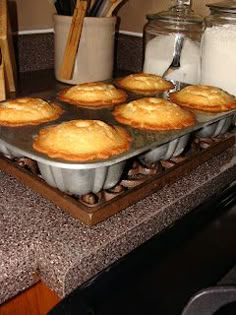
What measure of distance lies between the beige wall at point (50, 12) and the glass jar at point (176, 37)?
0.70 ft

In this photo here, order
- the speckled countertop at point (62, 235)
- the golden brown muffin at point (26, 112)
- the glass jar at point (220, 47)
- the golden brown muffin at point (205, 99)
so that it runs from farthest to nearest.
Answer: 1. the glass jar at point (220, 47)
2. the golden brown muffin at point (205, 99)
3. the golden brown muffin at point (26, 112)
4. the speckled countertop at point (62, 235)

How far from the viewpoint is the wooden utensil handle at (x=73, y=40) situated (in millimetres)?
1053

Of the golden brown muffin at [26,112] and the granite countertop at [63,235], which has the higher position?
the golden brown muffin at [26,112]

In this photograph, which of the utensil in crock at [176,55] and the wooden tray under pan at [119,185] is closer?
the wooden tray under pan at [119,185]

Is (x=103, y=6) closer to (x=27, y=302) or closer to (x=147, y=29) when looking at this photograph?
(x=147, y=29)

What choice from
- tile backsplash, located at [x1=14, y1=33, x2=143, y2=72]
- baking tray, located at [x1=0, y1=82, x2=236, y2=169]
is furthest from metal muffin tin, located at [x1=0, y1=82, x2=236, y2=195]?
tile backsplash, located at [x1=14, y1=33, x2=143, y2=72]

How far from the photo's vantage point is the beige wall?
1260 millimetres

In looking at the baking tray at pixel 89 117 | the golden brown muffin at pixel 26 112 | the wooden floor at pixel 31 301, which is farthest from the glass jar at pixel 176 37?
the wooden floor at pixel 31 301

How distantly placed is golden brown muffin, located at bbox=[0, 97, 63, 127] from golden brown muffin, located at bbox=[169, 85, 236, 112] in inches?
11.3

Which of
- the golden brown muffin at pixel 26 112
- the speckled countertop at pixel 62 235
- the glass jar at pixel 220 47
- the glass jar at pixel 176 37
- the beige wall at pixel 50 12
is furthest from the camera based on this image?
the beige wall at pixel 50 12

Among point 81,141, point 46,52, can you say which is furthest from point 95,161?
point 46,52

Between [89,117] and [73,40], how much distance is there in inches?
17.4

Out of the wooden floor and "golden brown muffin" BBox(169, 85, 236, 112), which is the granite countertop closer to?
the wooden floor

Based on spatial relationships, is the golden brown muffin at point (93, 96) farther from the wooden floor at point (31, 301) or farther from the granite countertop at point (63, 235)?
the wooden floor at point (31, 301)
